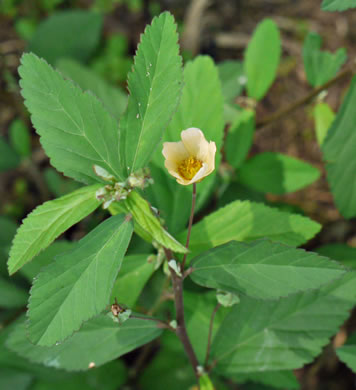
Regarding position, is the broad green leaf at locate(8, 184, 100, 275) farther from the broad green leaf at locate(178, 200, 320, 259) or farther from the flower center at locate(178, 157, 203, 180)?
the broad green leaf at locate(178, 200, 320, 259)

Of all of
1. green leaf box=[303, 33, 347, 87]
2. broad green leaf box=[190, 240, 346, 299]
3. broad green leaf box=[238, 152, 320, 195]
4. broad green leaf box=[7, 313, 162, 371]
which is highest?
green leaf box=[303, 33, 347, 87]

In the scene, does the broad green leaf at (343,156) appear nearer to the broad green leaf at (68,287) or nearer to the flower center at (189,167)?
the flower center at (189,167)

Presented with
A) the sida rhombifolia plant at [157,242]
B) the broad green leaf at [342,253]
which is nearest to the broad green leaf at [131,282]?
the sida rhombifolia plant at [157,242]

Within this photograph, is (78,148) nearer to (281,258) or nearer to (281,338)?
(281,258)

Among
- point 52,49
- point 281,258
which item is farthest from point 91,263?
point 52,49

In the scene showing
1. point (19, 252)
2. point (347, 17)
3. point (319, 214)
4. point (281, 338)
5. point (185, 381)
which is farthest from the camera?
point (347, 17)

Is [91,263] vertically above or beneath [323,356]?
above

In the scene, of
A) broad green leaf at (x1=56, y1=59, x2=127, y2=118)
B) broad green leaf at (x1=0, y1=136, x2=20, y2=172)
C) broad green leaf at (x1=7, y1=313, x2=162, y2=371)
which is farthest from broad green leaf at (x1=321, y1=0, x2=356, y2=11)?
broad green leaf at (x1=0, y1=136, x2=20, y2=172)
